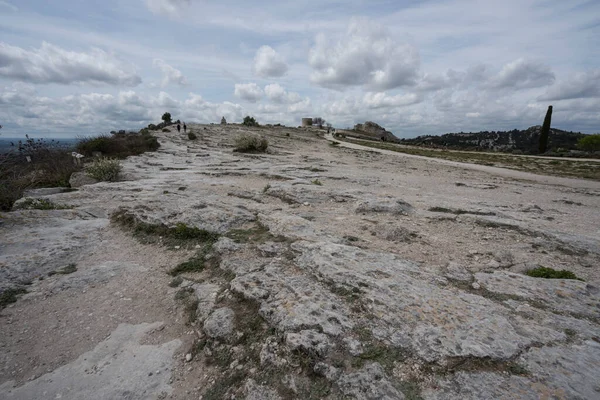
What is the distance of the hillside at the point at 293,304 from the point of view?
335 cm

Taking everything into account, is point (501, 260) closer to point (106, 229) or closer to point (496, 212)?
point (496, 212)

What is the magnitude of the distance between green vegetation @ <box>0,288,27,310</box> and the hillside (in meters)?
0.06

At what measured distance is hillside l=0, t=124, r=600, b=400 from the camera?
3.35 meters

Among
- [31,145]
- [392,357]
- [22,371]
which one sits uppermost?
[31,145]

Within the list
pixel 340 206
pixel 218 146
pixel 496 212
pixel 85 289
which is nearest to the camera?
pixel 85 289

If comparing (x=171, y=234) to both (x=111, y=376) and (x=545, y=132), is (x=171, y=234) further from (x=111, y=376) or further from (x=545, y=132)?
(x=545, y=132)

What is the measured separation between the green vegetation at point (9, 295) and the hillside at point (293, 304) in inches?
2.3

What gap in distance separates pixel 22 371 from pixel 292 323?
11.7 feet

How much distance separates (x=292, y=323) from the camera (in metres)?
3.96

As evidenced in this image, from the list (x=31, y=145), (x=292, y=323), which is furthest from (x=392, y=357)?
(x=31, y=145)

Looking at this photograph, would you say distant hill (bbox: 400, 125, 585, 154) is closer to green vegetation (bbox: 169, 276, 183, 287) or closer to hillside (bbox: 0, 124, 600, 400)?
hillside (bbox: 0, 124, 600, 400)

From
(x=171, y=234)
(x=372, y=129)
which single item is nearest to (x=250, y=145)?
(x=171, y=234)

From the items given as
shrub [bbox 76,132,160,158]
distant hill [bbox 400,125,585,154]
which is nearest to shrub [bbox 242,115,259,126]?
distant hill [bbox 400,125,585,154]

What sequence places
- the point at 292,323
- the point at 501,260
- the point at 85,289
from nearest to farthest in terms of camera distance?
1. the point at 292,323
2. the point at 85,289
3. the point at 501,260
